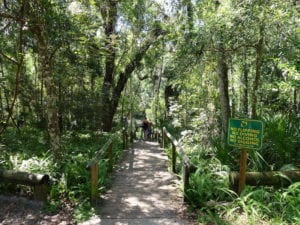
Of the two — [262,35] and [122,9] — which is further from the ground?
[122,9]

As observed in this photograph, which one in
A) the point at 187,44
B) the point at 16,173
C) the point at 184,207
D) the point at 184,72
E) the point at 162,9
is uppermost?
the point at 162,9

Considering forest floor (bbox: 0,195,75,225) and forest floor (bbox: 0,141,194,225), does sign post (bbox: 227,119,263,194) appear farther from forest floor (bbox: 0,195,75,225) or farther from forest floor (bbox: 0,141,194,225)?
forest floor (bbox: 0,195,75,225)

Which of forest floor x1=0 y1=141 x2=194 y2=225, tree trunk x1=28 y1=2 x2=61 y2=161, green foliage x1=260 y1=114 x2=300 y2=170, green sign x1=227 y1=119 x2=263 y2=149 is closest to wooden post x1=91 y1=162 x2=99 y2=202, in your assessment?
forest floor x1=0 y1=141 x2=194 y2=225

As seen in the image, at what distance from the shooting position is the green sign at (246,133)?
4020 millimetres

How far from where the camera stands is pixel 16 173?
5141mm

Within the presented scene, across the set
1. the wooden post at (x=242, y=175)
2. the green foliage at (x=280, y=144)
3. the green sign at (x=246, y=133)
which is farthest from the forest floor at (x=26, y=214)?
the green foliage at (x=280, y=144)

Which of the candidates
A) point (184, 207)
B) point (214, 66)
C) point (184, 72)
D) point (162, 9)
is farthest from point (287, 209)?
point (162, 9)

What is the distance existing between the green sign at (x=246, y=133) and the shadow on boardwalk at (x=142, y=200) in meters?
1.40

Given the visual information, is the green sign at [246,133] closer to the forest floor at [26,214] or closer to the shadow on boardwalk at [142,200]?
the shadow on boardwalk at [142,200]

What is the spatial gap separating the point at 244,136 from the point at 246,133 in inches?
2.1

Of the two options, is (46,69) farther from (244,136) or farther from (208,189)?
(244,136)

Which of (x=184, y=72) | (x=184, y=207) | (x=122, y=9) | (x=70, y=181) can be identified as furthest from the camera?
(x=122, y=9)

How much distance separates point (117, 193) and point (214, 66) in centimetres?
486

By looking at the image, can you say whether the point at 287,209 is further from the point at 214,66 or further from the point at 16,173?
the point at 214,66
